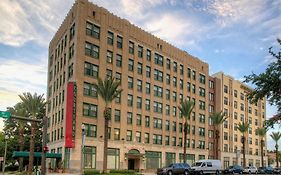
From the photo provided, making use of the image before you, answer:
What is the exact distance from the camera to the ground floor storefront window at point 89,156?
60.2m

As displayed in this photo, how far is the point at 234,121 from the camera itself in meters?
108

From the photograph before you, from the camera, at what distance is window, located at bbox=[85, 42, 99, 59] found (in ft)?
208

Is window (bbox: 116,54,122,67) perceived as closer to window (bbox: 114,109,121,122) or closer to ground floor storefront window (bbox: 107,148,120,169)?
window (bbox: 114,109,121,122)

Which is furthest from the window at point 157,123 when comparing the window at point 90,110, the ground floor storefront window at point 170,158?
the window at point 90,110

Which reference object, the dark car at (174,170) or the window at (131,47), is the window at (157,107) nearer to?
the window at (131,47)

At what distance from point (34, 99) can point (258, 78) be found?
4482cm

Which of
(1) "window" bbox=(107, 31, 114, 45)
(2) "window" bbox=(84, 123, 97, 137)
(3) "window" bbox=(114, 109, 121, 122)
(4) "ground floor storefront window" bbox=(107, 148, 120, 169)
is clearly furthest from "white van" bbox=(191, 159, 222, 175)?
(1) "window" bbox=(107, 31, 114, 45)

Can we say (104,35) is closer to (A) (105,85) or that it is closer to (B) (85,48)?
(B) (85,48)

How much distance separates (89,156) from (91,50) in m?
18.1

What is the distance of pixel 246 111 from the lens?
379 ft

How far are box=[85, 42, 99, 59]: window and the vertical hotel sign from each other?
6.50 meters

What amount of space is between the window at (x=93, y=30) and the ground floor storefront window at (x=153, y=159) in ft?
82.7

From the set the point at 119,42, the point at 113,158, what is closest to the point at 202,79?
the point at 119,42

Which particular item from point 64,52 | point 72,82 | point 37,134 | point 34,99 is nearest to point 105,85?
point 72,82
